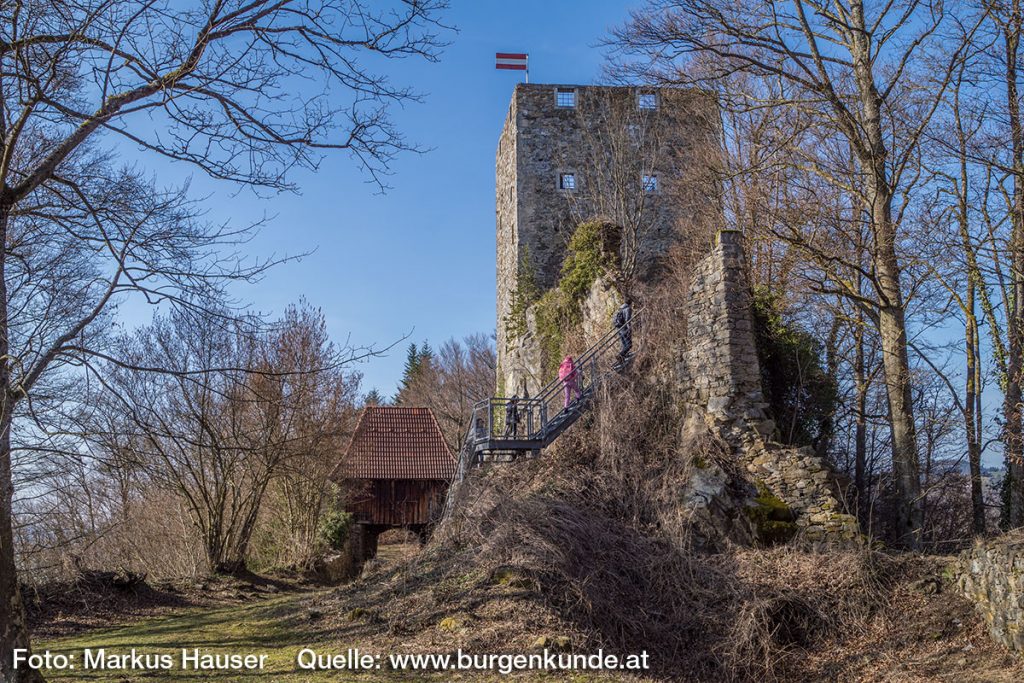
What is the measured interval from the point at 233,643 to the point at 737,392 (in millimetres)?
7766

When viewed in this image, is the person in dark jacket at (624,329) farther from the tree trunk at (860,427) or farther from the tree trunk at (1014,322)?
the tree trunk at (1014,322)

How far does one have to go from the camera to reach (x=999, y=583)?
8398 millimetres

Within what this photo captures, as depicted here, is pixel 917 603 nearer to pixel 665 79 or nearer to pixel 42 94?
pixel 665 79

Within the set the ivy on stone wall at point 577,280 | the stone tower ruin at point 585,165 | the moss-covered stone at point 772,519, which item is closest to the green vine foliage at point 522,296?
the stone tower ruin at point 585,165

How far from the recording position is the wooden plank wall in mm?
24938

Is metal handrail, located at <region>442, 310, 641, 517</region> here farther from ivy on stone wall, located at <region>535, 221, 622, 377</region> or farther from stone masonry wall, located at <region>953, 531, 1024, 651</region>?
stone masonry wall, located at <region>953, 531, 1024, 651</region>

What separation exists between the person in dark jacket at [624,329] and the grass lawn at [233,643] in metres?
6.85

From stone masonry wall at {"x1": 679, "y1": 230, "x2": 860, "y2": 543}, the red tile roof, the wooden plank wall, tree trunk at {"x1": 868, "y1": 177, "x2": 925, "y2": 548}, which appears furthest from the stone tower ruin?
tree trunk at {"x1": 868, "y1": 177, "x2": 925, "y2": 548}

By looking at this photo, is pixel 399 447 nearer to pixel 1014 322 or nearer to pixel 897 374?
pixel 897 374

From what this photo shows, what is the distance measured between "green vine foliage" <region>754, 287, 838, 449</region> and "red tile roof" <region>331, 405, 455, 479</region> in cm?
1356

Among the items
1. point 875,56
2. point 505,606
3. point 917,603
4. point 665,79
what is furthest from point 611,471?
point 875,56

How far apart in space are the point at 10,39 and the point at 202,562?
49.7 feet

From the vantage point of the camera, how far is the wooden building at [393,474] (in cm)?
2473

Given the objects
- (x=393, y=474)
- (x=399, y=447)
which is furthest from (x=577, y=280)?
(x=399, y=447)
